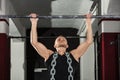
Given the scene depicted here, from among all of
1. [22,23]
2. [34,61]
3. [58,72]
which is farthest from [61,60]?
[34,61]

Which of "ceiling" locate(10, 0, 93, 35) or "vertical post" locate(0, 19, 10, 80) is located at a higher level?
"ceiling" locate(10, 0, 93, 35)

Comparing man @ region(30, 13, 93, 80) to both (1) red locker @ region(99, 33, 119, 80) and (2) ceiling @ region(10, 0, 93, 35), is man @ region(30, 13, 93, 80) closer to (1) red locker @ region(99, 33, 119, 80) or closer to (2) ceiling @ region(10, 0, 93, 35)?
(1) red locker @ region(99, 33, 119, 80)

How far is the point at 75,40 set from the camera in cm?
1170

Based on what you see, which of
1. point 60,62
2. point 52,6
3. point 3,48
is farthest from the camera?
point 52,6

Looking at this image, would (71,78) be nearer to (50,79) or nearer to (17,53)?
(50,79)

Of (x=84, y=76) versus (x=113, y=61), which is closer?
(x=113, y=61)

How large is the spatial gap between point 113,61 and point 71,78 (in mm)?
3481

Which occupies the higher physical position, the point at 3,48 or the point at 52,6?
the point at 52,6

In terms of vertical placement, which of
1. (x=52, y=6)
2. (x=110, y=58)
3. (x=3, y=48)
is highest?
(x=52, y=6)

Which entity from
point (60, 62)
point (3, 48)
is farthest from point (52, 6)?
point (60, 62)

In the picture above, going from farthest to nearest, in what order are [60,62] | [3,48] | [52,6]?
[52,6] < [3,48] < [60,62]

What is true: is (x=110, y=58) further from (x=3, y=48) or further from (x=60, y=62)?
(x=60, y=62)

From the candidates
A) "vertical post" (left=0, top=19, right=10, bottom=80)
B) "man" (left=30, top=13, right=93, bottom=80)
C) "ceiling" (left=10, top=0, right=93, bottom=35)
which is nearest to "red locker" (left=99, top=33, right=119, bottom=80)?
"ceiling" (left=10, top=0, right=93, bottom=35)

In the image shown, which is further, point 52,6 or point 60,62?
point 52,6
